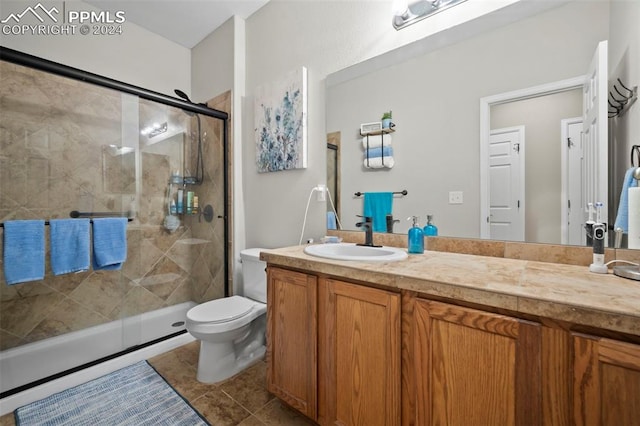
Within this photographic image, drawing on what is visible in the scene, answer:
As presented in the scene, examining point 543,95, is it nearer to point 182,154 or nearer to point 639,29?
point 639,29

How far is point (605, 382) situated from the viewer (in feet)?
2.24

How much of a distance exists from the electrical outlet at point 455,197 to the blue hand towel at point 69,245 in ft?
7.18

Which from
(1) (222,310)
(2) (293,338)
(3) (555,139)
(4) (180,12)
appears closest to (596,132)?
(3) (555,139)

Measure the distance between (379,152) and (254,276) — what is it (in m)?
1.29

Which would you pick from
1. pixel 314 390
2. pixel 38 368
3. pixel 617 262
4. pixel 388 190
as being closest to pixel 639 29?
pixel 617 262

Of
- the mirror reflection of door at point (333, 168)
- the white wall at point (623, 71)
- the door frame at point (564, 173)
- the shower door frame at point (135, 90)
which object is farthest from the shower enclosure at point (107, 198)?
the white wall at point (623, 71)

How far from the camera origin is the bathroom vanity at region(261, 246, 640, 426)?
27.4 inches

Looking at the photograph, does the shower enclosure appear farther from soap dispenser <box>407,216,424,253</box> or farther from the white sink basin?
soap dispenser <box>407,216,424,253</box>

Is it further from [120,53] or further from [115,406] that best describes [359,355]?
[120,53]

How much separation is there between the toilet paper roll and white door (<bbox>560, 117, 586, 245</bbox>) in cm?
16

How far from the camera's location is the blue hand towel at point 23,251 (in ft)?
4.97

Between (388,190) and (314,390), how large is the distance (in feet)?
Result: 3.59

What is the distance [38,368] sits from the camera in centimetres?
172

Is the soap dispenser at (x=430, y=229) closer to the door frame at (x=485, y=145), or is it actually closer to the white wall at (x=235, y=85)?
the door frame at (x=485, y=145)
